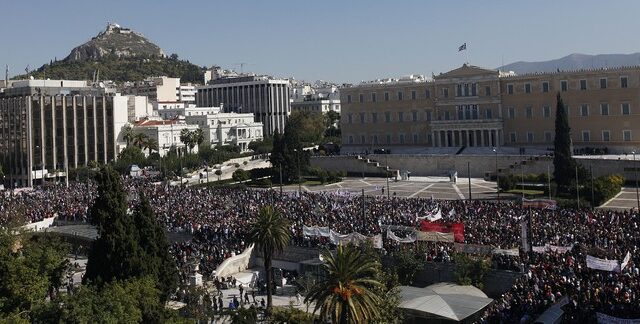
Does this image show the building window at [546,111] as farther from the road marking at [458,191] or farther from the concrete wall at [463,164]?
the road marking at [458,191]

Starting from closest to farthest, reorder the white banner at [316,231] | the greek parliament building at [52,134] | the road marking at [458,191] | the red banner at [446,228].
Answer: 1. the red banner at [446,228]
2. the white banner at [316,231]
3. the road marking at [458,191]
4. the greek parliament building at [52,134]

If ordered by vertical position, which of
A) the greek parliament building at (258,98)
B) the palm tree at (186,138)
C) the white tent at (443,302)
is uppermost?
the greek parliament building at (258,98)

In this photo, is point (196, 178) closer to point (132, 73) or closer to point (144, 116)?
point (144, 116)

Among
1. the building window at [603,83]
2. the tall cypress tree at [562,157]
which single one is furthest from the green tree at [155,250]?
the building window at [603,83]

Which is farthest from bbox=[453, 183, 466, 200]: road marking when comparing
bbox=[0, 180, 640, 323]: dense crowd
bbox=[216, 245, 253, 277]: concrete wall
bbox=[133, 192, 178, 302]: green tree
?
bbox=[133, 192, 178, 302]: green tree

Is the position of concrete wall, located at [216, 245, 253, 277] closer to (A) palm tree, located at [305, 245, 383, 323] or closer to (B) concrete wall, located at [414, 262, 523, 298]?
(B) concrete wall, located at [414, 262, 523, 298]

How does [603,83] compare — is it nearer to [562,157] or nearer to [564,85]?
[564,85]

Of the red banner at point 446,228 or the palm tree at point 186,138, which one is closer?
the red banner at point 446,228

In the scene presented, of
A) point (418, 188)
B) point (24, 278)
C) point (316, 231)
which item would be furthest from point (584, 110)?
point (24, 278)
